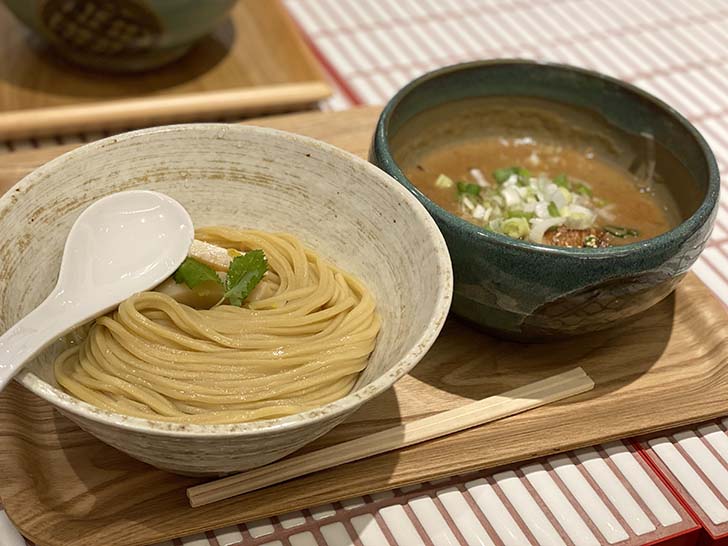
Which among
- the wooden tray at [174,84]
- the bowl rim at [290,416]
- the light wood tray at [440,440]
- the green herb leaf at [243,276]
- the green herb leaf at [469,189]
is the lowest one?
the light wood tray at [440,440]

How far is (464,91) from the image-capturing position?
1598mm

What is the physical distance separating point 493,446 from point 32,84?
1369mm

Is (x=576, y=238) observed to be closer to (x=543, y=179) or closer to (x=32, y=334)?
(x=543, y=179)

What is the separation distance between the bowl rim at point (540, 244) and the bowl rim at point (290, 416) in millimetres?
36

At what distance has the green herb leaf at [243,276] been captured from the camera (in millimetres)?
1264

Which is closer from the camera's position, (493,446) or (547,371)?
(493,446)

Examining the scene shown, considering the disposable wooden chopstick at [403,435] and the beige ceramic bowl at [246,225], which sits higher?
the beige ceramic bowl at [246,225]

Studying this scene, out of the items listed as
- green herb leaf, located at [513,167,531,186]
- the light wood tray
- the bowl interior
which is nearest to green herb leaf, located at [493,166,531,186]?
green herb leaf, located at [513,167,531,186]

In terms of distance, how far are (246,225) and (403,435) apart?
45 centimetres

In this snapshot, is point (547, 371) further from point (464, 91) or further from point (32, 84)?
point (32, 84)

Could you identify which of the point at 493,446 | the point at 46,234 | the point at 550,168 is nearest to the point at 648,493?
the point at 493,446

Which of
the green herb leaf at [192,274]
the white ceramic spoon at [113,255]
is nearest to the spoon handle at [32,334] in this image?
→ the white ceramic spoon at [113,255]

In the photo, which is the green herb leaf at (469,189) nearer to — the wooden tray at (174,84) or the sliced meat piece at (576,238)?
the sliced meat piece at (576,238)

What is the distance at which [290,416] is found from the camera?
37.6 inches
